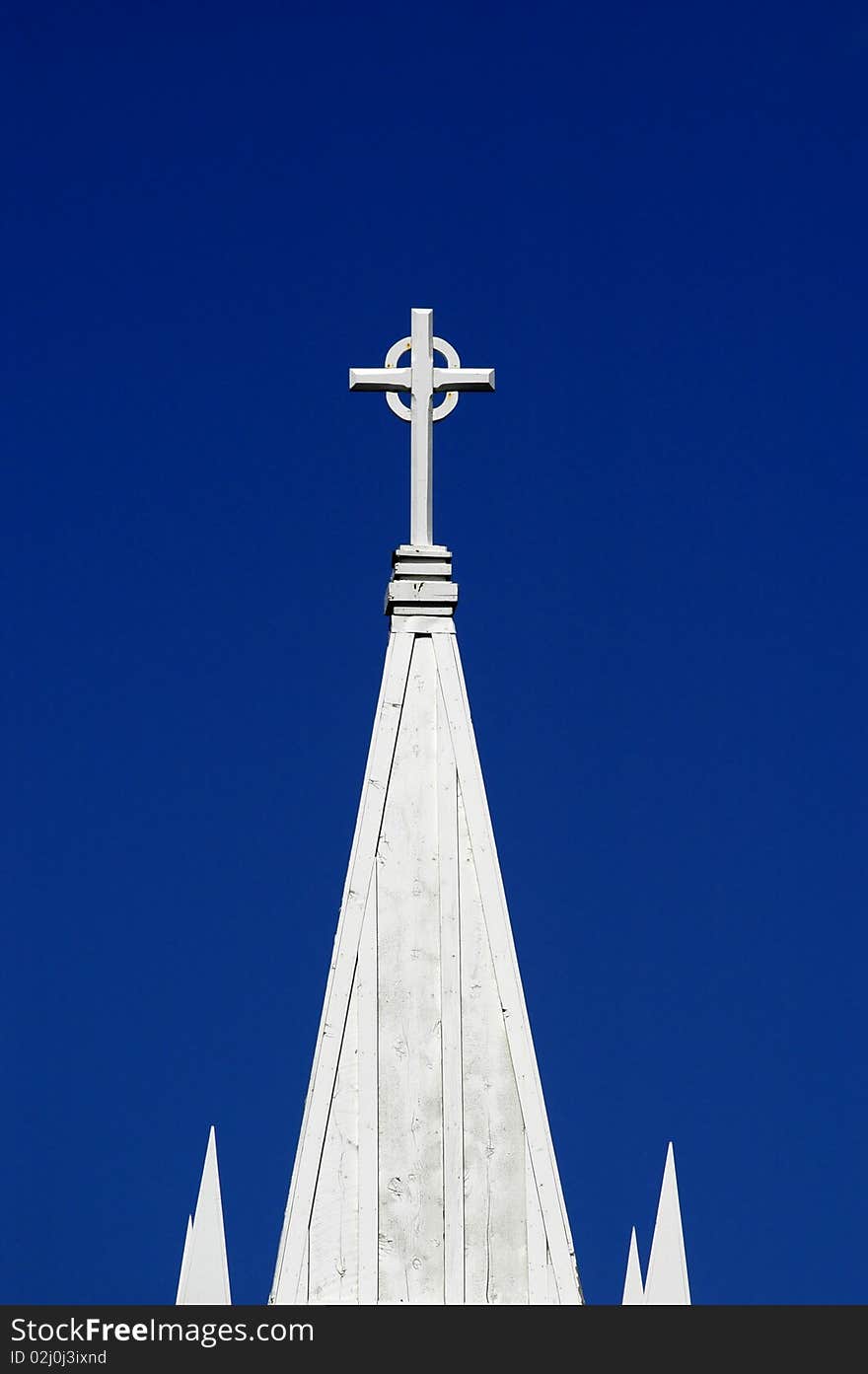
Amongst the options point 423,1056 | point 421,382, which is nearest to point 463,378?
point 421,382

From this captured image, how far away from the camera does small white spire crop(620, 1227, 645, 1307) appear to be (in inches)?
904

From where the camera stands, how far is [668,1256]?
2280 cm

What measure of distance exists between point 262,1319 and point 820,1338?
4.23 metres

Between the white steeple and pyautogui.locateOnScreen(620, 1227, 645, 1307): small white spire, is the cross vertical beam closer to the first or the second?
the white steeple

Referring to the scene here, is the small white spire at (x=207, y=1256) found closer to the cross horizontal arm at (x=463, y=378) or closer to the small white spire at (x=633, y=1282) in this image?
the small white spire at (x=633, y=1282)

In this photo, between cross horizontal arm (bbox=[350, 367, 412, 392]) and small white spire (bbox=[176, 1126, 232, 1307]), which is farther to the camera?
cross horizontal arm (bbox=[350, 367, 412, 392])

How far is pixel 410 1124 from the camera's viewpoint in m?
22.8

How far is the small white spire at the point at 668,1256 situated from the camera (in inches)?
893

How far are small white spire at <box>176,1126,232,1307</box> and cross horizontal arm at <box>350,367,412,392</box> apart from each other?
632 centimetres

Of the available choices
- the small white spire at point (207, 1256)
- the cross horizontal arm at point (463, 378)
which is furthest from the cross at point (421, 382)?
the small white spire at point (207, 1256)

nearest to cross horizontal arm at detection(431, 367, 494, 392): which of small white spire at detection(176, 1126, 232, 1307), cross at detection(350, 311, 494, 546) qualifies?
cross at detection(350, 311, 494, 546)

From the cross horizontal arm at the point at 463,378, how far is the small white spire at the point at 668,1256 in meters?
6.53

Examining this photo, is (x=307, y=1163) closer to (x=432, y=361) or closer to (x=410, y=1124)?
(x=410, y=1124)

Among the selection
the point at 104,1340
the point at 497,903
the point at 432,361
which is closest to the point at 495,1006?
the point at 497,903
